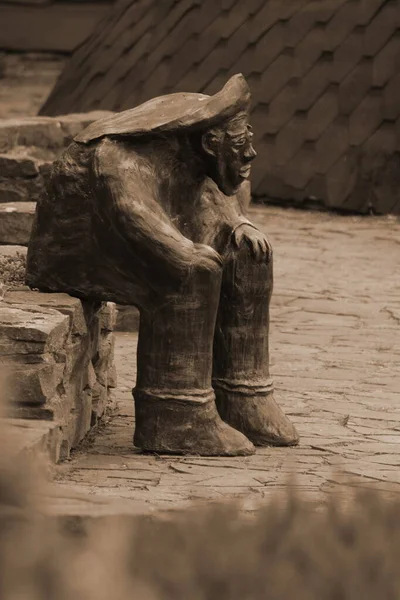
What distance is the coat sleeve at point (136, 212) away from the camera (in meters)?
4.21

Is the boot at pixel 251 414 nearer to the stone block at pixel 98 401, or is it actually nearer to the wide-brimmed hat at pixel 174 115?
the stone block at pixel 98 401

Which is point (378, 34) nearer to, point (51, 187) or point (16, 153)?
point (16, 153)

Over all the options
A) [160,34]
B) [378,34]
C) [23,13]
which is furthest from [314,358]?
[23,13]

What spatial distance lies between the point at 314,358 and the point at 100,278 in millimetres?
2193

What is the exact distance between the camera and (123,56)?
41.5 ft

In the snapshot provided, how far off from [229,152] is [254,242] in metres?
0.30

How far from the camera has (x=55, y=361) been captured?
4.25 metres

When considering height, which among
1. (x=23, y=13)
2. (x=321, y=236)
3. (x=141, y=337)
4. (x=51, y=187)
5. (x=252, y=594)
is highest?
(x=23, y=13)

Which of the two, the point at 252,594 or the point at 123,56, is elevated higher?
the point at 123,56

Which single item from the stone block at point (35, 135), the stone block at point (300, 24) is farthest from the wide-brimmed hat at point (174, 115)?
the stone block at point (300, 24)

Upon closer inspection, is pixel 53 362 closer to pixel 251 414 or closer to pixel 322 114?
pixel 251 414

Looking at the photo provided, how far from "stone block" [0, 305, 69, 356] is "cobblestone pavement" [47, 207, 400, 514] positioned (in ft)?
1.21

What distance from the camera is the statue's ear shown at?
14.6 feet

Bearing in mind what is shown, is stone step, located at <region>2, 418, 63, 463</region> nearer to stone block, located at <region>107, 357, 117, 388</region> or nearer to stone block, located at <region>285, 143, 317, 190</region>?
stone block, located at <region>107, 357, 117, 388</region>
